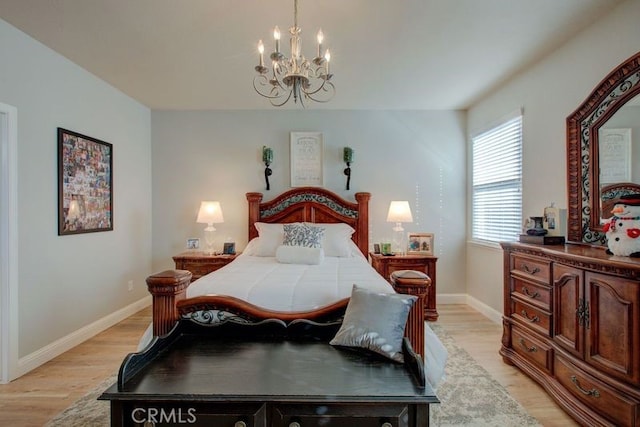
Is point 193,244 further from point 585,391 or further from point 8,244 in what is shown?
point 585,391

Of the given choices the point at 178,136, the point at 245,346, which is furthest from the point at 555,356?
the point at 178,136

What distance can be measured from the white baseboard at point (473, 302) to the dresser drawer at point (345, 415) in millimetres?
2833

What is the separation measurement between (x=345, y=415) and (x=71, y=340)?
117 inches

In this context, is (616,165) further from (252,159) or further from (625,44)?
(252,159)

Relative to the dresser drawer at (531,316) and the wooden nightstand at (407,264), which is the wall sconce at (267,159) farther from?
the dresser drawer at (531,316)

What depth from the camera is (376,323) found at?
6.03ft

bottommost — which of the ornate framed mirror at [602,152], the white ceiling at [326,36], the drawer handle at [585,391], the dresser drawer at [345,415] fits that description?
the drawer handle at [585,391]

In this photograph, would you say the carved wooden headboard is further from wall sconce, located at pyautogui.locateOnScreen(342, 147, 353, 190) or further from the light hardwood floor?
the light hardwood floor

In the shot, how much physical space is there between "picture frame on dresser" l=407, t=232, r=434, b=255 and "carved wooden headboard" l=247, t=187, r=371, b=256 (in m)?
0.57

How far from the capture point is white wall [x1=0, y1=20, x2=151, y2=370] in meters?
2.66

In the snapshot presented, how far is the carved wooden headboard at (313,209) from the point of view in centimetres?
436

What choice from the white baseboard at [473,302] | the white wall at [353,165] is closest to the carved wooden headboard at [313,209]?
the white wall at [353,165]

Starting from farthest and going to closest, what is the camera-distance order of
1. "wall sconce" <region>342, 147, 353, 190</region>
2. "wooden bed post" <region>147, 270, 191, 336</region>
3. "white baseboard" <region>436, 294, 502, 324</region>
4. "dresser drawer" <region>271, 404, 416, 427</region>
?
1. "wall sconce" <region>342, 147, 353, 190</region>
2. "white baseboard" <region>436, 294, 502, 324</region>
3. "wooden bed post" <region>147, 270, 191, 336</region>
4. "dresser drawer" <region>271, 404, 416, 427</region>

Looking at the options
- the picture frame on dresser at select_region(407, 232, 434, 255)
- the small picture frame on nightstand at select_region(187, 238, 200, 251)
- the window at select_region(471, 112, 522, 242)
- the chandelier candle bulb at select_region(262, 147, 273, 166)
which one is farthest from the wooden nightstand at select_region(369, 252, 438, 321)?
the small picture frame on nightstand at select_region(187, 238, 200, 251)
